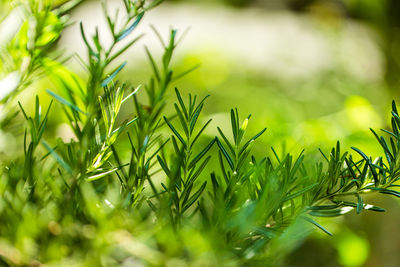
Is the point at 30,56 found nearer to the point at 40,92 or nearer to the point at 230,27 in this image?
the point at 40,92

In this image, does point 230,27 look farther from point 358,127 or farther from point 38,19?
point 38,19

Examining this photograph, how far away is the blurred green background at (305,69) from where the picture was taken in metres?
0.61

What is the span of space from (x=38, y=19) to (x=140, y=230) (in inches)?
4.3

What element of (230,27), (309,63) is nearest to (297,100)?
(309,63)

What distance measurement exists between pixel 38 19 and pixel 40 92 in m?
0.51

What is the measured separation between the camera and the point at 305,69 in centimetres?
115

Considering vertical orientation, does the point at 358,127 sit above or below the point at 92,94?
below

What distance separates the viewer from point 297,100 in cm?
88

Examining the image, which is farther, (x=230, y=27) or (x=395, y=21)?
(x=230, y=27)

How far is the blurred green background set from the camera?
0.61 metres

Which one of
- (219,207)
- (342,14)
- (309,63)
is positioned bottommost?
(309,63)

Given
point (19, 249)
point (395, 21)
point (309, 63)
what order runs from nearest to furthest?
1. point (19, 249)
2. point (395, 21)
3. point (309, 63)

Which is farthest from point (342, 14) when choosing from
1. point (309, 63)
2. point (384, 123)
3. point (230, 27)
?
point (384, 123)

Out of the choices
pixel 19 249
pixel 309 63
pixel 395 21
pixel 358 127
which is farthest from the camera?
pixel 309 63
